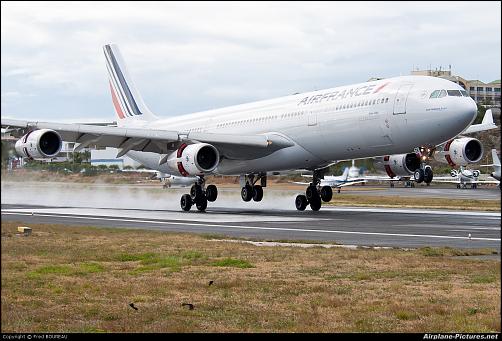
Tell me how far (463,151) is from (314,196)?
1033cm

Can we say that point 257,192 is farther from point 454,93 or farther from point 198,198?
point 454,93

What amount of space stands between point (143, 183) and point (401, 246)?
41932 mm

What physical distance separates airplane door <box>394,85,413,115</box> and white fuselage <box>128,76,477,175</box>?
0.15 feet

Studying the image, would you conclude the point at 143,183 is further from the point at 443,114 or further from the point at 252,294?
the point at 252,294

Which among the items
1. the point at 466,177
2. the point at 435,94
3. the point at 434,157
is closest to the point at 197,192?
the point at 434,157

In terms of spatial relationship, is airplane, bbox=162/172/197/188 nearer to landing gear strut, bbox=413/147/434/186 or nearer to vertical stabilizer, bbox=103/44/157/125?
vertical stabilizer, bbox=103/44/157/125

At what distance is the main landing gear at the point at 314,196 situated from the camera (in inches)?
1767

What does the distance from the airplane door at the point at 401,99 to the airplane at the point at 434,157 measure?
1934 millimetres

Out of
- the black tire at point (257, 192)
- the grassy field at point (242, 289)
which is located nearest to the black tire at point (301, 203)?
the black tire at point (257, 192)

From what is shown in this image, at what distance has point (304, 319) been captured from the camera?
11945mm

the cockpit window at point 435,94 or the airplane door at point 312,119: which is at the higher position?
the cockpit window at point 435,94

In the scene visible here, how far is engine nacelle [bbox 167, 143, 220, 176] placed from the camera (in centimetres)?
4075

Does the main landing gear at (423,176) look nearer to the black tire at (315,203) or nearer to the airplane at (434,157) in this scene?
the airplane at (434,157)

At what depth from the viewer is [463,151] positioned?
1468 inches
